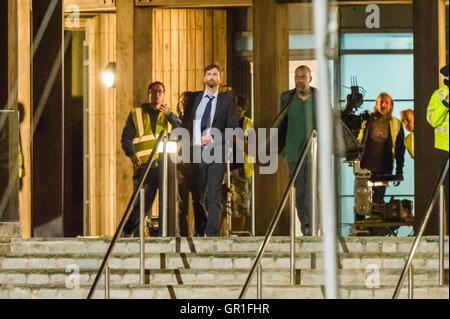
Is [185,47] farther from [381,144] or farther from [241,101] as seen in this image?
[381,144]

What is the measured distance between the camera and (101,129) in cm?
1430

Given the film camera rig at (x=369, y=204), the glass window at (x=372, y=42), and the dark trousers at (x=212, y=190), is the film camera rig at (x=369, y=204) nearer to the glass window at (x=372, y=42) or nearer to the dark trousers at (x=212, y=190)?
the dark trousers at (x=212, y=190)

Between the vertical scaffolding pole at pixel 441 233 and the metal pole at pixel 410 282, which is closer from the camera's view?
the metal pole at pixel 410 282

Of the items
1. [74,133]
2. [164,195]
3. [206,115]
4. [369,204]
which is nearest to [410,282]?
[164,195]

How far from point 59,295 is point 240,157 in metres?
2.88

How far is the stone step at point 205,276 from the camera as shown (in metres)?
9.84

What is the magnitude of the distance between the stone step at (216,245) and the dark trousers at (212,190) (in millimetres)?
303

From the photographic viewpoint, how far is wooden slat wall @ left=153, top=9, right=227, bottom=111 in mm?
13836

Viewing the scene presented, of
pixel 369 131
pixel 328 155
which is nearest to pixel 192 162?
pixel 369 131

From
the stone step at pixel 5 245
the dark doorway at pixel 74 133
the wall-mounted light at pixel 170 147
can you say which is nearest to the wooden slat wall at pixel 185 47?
the dark doorway at pixel 74 133

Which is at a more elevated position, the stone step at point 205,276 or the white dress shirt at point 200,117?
the white dress shirt at point 200,117

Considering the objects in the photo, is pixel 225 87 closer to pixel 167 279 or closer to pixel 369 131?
pixel 369 131

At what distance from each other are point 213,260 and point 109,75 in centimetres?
416
